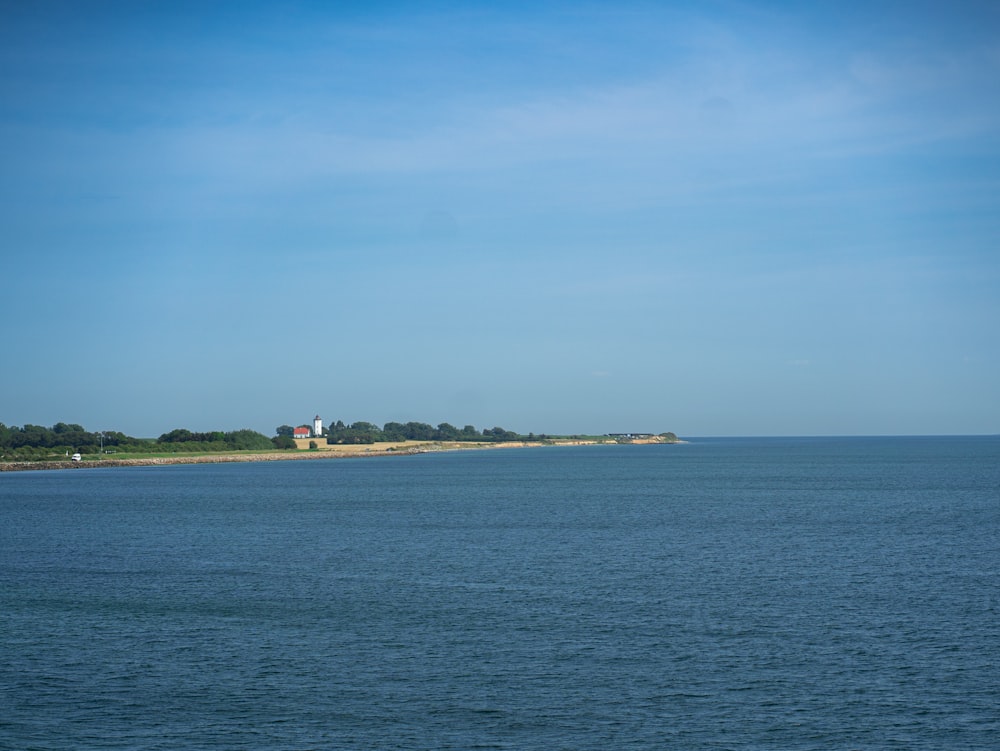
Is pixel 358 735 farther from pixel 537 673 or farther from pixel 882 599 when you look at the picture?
pixel 882 599

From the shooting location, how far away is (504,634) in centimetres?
2708

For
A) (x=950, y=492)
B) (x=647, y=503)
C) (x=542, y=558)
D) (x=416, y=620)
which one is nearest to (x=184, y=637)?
(x=416, y=620)

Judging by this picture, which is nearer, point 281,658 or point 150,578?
point 281,658

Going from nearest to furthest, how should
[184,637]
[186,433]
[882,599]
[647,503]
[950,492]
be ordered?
[184,637], [882,599], [647,503], [950,492], [186,433]

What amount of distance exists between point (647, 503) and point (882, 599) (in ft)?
133

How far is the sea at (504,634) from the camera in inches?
779

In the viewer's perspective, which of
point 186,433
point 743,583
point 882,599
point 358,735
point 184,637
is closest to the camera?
point 358,735

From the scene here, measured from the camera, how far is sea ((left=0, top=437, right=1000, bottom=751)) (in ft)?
65.0

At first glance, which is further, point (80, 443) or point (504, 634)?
point (80, 443)

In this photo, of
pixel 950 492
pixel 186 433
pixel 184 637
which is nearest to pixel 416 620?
pixel 184 637

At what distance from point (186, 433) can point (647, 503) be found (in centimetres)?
14666

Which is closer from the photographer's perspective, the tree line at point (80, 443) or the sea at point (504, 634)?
the sea at point (504, 634)

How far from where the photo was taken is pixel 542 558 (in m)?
41.7

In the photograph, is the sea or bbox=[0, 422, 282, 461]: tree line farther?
bbox=[0, 422, 282, 461]: tree line
